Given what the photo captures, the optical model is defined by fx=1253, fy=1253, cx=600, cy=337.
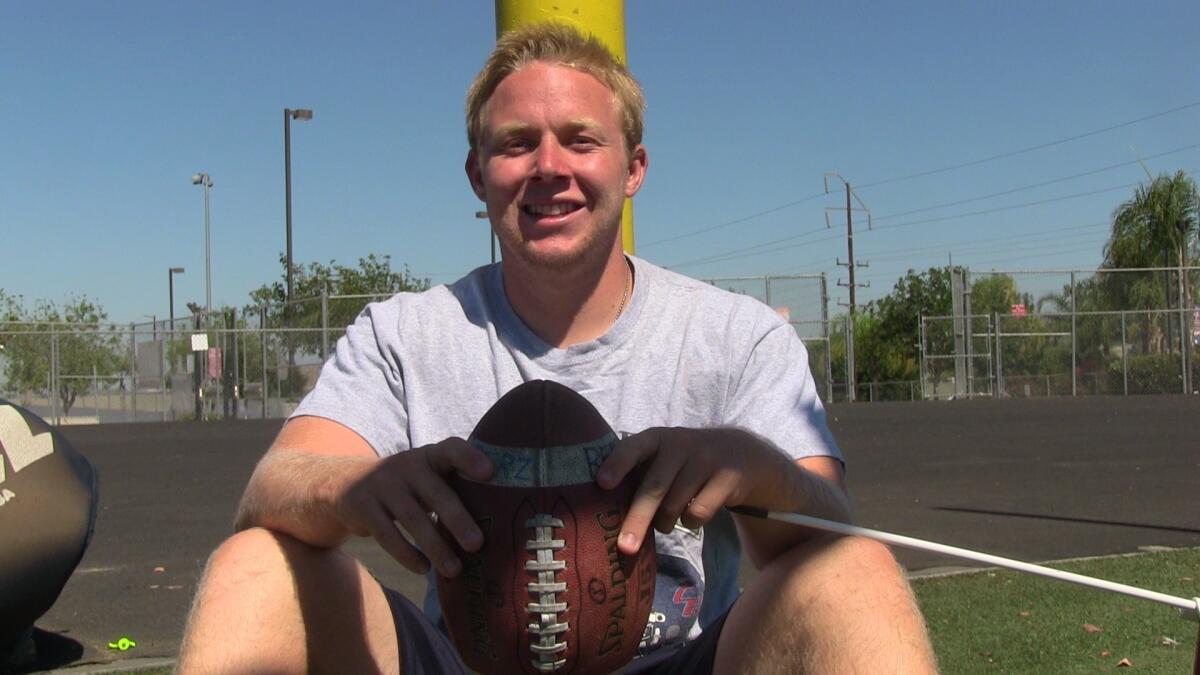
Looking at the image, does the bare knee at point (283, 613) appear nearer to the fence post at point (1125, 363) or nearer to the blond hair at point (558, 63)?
the blond hair at point (558, 63)

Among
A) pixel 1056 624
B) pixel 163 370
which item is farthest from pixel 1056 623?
pixel 163 370

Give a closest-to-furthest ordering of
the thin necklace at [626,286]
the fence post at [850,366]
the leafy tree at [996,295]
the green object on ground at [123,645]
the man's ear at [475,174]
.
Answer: the thin necklace at [626,286], the man's ear at [475,174], the green object on ground at [123,645], the fence post at [850,366], the leafy tree at [996,295]

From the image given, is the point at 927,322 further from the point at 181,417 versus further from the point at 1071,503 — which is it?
the point at 1071,503

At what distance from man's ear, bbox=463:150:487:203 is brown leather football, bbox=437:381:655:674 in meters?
1.01

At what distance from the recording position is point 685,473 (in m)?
1.93

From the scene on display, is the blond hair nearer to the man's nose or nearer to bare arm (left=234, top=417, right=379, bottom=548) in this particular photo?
the man's nose

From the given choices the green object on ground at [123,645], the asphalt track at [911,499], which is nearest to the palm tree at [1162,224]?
the asphalt track at [911,499]

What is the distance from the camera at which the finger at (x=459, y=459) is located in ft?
6.30

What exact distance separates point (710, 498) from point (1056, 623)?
3.64 metres

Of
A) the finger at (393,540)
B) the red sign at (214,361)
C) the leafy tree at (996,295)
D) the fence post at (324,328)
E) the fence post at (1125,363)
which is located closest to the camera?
the finger at (393,540)

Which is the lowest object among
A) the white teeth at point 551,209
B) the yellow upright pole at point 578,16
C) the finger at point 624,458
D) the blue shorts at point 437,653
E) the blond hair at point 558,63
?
the blue shorts at point 437,653

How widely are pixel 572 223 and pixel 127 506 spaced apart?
8908 mm

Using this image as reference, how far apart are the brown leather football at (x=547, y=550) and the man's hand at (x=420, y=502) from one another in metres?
0.03

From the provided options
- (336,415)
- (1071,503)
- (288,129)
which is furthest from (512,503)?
(288,129)
